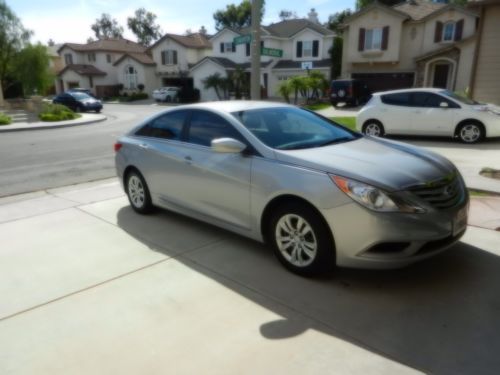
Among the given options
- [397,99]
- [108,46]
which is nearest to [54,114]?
[397,99]

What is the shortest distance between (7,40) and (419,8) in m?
33.8

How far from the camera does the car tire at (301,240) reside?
338 centimetres

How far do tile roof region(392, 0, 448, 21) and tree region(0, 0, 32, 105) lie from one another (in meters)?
32.0

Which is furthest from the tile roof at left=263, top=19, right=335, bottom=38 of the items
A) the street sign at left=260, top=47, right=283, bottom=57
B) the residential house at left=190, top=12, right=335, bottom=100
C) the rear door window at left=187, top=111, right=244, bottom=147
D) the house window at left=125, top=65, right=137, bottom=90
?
the rear door window at left=187, top=111, right=244, bottom=147

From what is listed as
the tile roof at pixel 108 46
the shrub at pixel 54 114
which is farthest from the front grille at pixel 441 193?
the tile roof at pixel 108 46

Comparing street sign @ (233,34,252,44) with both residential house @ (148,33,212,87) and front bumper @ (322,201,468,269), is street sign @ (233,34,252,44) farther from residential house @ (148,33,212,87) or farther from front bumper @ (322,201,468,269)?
residential house @ (148,33,212,87)

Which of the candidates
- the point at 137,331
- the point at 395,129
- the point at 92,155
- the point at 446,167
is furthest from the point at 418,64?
the point at 137,331

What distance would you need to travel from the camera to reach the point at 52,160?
10148mm

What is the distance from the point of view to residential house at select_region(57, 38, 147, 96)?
48656mm

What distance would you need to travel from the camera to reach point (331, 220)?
129 inches

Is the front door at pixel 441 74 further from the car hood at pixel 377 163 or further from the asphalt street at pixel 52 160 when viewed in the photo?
the car hood at pixel 377 163

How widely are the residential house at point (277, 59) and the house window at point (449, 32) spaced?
9440 millimetres

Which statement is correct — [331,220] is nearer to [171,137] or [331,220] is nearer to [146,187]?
[171,137]

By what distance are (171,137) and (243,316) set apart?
2.57 meters
